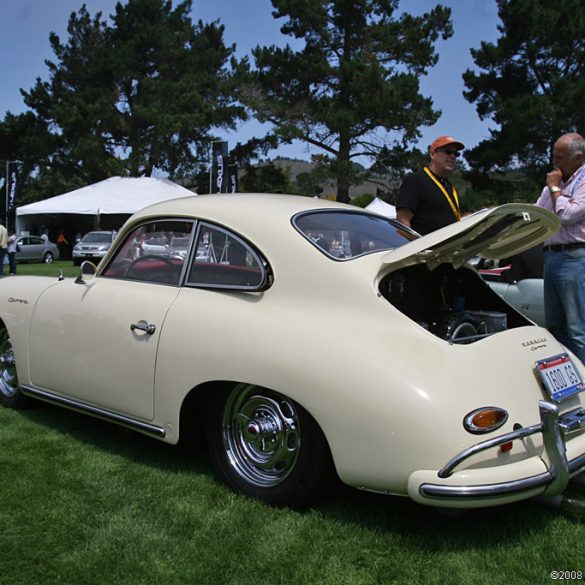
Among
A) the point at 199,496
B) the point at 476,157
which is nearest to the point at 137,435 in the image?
the point at 199,496

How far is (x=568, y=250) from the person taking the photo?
4137 millimetres

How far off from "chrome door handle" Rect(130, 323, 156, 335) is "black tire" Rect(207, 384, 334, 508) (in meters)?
0.48

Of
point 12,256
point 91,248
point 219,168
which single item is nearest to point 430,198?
point 12,256

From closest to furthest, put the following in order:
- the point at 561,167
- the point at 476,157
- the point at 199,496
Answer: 1. the point at 199,496
2. the point at 561,167
3. the point at 476,157

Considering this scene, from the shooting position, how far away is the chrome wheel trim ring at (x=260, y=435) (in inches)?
111

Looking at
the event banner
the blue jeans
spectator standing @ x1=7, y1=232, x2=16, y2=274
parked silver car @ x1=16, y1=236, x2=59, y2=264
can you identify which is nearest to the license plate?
the blue jeans

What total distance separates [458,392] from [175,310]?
4.85ft

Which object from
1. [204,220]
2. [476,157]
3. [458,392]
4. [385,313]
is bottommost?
[458,392]

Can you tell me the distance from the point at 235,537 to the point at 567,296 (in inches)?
107

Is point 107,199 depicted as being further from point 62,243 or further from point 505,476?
point 505,476

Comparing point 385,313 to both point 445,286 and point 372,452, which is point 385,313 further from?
point 445,286

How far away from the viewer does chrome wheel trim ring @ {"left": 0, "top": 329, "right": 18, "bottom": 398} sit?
4395 millimetres

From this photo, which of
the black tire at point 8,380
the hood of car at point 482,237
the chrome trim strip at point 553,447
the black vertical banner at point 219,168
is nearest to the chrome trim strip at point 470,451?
the chrome trim strip at point 553,447

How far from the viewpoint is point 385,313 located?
2.70 meters
